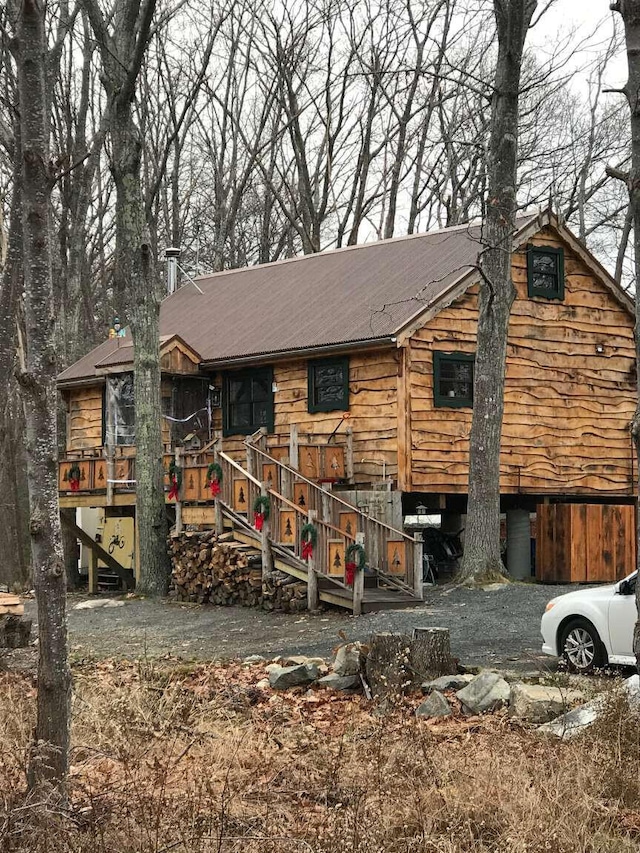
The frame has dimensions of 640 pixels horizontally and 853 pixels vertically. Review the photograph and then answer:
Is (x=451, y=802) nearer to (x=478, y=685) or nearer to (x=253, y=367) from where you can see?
(x=478, y=685)

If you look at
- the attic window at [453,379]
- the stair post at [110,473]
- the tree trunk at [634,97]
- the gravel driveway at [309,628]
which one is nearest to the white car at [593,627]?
the gravel driveway at [309,628]

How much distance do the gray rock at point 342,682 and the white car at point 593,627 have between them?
90.9 inches

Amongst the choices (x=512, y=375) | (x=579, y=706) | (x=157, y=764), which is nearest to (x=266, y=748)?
(x=157, y=764)

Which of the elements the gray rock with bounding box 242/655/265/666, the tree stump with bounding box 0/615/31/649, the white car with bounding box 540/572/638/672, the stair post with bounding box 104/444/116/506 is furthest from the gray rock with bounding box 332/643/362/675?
the stair post with bounding box 104/444/116/506

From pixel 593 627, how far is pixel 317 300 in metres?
15.6

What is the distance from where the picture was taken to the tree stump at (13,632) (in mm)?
14992

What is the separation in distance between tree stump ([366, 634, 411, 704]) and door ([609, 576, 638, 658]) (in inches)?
101

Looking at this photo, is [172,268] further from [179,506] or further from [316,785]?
[316,785]

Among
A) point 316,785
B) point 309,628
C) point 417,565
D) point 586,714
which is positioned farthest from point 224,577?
point 316,785

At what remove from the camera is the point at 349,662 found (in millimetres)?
12008

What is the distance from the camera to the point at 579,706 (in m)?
9.80

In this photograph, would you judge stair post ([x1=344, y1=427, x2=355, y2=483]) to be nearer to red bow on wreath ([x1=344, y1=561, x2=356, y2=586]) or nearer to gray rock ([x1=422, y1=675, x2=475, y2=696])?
red bow on wreath ([x1=344, y1=561, x2=356, y2=586])

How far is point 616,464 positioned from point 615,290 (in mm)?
3922

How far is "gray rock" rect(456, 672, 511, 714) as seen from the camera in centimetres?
1037
